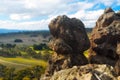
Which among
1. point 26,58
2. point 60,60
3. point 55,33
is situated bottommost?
point 26,58

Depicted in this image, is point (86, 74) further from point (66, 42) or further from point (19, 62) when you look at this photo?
point (19, 62)

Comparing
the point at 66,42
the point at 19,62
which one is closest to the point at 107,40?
the point at 66,42

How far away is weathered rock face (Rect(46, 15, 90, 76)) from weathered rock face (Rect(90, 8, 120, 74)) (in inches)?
98.8

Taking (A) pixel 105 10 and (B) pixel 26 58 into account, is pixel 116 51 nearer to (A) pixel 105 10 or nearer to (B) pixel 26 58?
(A) pixel 105 10

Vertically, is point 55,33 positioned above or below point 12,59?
above

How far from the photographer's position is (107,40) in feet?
183

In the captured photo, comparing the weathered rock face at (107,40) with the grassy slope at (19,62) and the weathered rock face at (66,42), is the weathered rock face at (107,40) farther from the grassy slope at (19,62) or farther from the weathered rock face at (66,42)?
the grassy slope at (19,62)

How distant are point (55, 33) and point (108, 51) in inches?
407

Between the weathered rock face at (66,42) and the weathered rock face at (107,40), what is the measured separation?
2508 mm

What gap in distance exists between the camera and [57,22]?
5509 cm

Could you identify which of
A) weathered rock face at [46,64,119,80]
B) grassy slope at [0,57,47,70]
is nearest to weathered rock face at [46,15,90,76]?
weathered rock face at [46,64,119,80]

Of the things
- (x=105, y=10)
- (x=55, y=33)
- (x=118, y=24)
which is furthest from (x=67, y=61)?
(x=105, y=10)

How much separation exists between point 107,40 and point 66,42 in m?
7.66


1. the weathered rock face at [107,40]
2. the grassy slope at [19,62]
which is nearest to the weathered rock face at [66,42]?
the weathered rock face at [107,40]
